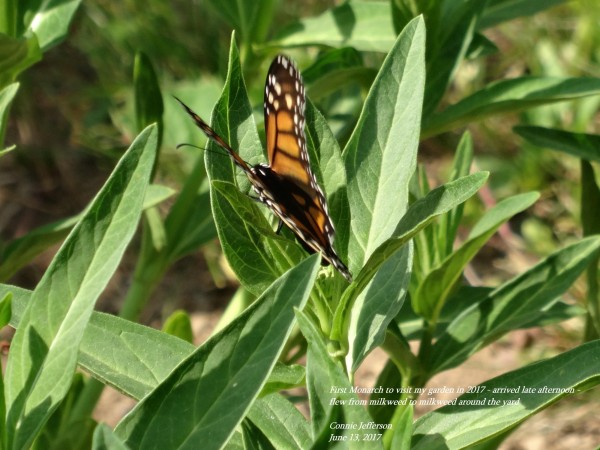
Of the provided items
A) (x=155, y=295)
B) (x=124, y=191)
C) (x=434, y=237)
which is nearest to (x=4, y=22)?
(x=124, y=191)

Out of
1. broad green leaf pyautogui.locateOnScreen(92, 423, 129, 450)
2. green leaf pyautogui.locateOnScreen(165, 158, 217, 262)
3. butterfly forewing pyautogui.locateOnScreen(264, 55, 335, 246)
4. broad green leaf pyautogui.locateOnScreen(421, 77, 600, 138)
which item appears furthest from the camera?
green leaf pyautogui.locateOnScreen(165, 158, 217, 262)

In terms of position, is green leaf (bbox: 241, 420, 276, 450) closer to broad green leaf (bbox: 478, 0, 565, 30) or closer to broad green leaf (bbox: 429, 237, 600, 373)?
broad green leaf (bbox: 429, 237, 600, 373)

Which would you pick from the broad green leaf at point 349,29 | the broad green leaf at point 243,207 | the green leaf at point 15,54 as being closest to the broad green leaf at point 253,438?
the broad green leaf at point 243,207

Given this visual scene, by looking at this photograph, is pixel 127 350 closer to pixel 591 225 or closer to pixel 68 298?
pixel 68 298

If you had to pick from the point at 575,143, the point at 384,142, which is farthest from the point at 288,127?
the point at 575,143

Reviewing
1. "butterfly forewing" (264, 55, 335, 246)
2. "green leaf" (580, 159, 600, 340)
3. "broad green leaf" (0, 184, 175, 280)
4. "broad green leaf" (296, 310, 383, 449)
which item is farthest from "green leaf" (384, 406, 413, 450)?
"broad green leaf" (0, 184, 175, 280)

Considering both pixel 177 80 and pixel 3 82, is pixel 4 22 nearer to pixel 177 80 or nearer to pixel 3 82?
pixel 3 82
